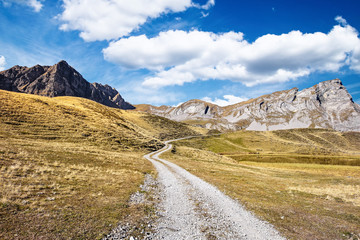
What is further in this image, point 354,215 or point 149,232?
point 354,215

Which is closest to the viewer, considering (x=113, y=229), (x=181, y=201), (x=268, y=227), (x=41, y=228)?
(x=41, y=228)

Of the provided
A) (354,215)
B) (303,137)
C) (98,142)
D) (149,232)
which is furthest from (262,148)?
(149,232)

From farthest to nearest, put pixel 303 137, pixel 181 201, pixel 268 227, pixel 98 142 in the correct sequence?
pixel 303 137, pixel 98 142, pixel 181 201, pixel 268 227

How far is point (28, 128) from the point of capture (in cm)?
4694

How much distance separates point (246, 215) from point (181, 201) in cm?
550

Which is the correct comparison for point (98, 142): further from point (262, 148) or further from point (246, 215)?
point (262, 148)

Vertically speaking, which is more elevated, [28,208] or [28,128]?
[28,128]

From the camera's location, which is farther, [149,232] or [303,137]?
[303,137]

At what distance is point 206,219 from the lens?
1231 centimetres

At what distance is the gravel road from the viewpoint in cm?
1027

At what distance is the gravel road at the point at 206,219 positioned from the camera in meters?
10.3

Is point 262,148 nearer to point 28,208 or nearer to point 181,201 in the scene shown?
point 181,201

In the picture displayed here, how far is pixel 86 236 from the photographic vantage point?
8.78 metres

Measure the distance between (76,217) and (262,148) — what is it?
143 metres
